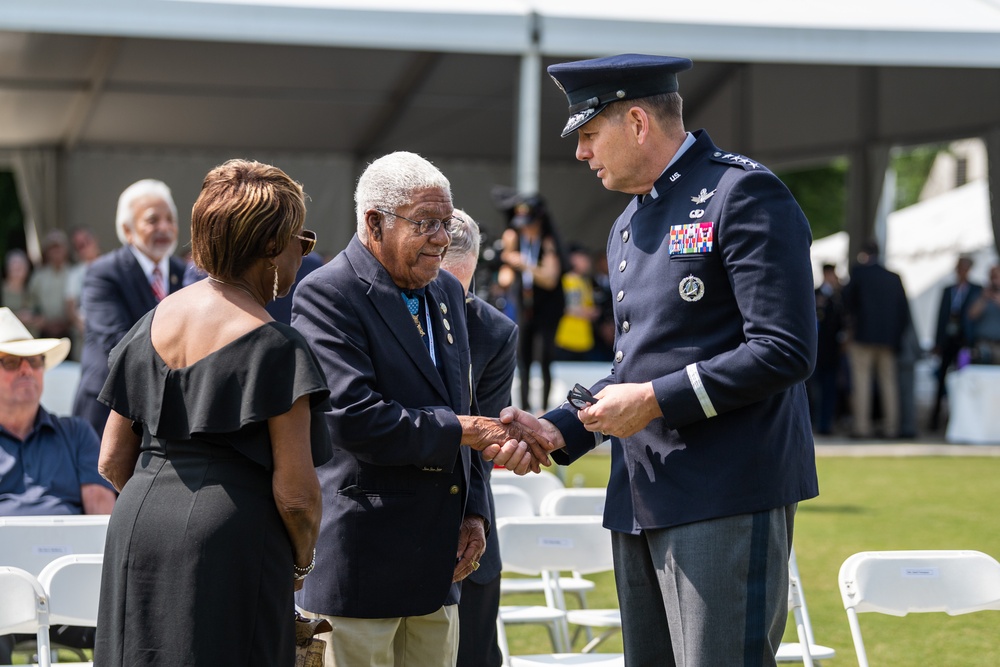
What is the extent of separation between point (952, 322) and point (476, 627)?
12.5 meters

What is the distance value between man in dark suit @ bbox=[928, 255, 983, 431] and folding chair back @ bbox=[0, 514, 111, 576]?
12490 millimetres

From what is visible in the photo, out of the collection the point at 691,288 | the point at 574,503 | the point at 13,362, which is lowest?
the point at 574,503

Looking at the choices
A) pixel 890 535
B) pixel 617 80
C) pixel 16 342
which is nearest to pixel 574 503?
pixel 16 342

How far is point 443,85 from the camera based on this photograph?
17.7m

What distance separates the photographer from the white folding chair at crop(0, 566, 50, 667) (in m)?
3.50

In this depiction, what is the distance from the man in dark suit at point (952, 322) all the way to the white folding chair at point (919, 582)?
11333 millimetres

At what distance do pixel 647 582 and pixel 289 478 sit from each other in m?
0.95

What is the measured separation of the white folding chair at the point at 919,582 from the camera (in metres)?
3.90

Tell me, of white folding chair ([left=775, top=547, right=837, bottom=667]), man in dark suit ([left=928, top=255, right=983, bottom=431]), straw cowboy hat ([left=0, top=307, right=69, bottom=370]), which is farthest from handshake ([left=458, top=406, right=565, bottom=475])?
man in dark suit ([left=928, top=255, right=983, bottom=431])

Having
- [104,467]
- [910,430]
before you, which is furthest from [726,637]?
[910,430]

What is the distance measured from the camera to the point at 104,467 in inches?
112

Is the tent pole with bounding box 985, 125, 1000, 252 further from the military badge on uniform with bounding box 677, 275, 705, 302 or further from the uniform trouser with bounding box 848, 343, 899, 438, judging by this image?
the military badge on uniform with bounding box 677, 275, 705, 302

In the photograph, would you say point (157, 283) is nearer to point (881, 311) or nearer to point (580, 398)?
point (580, 398)

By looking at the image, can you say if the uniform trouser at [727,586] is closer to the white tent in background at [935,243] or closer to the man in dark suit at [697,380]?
the man in dark suit at [697,380]
